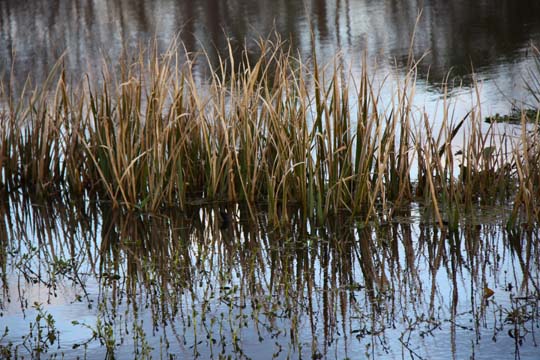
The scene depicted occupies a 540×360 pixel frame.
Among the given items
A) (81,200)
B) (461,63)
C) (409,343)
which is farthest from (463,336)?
(461,63)

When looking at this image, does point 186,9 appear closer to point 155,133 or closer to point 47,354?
point 155,133

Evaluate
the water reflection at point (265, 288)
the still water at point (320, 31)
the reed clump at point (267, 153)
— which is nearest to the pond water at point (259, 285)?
the water reflection at point (265, 288)

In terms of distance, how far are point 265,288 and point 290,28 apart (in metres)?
13.0

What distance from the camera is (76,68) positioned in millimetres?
13984

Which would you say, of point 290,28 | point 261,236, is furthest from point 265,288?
point 290,28

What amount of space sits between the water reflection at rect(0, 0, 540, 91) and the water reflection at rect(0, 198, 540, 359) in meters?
6.15

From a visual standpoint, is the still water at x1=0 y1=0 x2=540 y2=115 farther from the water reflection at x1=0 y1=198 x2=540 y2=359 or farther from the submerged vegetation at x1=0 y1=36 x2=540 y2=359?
the water reflection at x1=0 y1=198 x2=540 y2=359

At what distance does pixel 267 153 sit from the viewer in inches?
224

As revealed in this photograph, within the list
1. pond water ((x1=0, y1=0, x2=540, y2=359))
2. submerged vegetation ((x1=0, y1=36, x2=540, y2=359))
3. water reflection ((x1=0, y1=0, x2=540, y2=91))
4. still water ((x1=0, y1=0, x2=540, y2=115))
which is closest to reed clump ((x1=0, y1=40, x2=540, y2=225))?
submerged vegetation ((x1=0, y1=36, x2=540, y2=359))

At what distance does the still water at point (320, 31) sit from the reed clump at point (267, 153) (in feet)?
11.0

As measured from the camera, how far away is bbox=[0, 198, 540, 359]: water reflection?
12.0ft

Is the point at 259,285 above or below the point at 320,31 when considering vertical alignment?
below

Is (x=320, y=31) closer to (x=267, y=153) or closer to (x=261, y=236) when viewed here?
(x=267, y=153)

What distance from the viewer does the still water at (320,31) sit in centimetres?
1195
